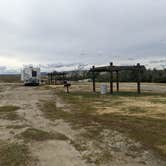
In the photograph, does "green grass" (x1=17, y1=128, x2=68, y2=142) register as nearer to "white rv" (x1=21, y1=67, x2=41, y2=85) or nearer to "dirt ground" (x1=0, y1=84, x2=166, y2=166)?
"dirt ground" (x1=0, y1=84, x2=166, y2=166)

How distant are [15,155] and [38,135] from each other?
2197mm

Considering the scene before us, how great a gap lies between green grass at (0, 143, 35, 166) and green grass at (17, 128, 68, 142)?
0.76 m

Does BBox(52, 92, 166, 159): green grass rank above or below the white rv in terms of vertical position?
below

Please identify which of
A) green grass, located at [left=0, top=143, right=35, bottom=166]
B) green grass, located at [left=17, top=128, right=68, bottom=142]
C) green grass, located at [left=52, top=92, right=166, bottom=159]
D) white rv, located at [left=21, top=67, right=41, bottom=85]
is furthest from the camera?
white rv, located at [left=21, top=67, right=41, bottom=85]

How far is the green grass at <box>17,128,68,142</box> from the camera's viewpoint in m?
8.42

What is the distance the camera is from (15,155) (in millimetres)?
6703

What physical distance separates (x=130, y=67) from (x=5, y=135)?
18858 mm

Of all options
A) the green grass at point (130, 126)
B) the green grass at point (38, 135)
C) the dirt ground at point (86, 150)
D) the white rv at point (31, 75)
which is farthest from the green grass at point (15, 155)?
the white rv at point (31, 75)

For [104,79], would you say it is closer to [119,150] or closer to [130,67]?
[130,67]

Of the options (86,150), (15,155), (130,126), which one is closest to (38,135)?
(15,155)

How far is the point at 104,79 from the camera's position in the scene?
60875mm

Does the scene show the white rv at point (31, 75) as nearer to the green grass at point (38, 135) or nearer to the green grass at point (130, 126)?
the green grass at point (130, 126)

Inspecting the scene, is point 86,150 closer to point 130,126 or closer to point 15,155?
point 15,155

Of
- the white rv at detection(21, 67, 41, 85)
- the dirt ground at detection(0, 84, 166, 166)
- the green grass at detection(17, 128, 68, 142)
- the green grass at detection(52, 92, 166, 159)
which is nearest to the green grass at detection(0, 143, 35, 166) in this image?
the dirt ground at detection(0, 84, 166, 166)
